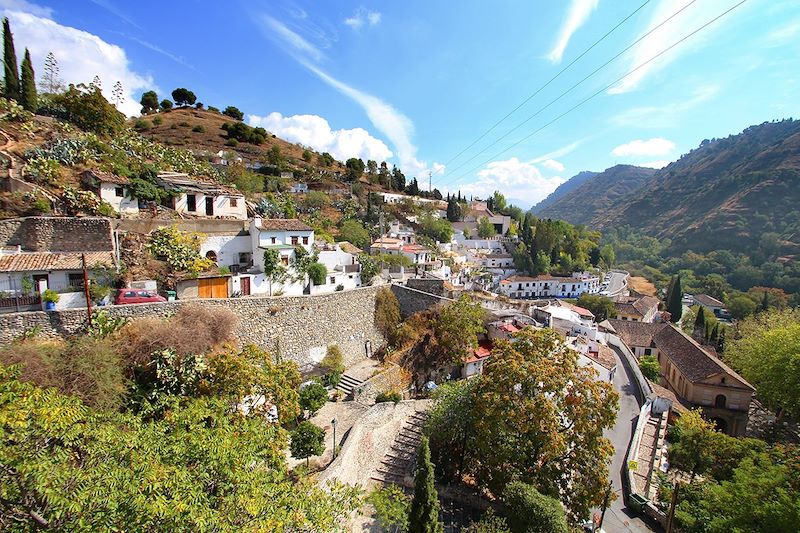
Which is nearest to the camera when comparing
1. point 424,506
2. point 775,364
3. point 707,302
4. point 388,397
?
point 424,506

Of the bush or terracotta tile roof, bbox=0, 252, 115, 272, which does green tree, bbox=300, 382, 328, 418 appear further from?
terracotta tile roof, bbox=0, 252, 115, 272

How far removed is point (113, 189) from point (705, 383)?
42.1 meters

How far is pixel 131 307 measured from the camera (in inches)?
545

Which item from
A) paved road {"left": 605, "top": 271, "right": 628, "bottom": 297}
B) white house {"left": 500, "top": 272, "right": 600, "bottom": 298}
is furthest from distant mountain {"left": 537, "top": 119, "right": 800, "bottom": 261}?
white house {"left": 500, "top": 272, "right": 600, "bottom": 298}

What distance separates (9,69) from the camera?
24516mm

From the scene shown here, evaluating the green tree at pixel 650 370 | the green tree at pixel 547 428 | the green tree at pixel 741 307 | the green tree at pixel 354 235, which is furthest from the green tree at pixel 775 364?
the green tree at pixel 741 307

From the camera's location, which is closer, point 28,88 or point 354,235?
point 28,88

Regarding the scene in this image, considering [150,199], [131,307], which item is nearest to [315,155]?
[150,199]

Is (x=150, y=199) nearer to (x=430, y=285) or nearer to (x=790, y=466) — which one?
(x=430, y=285)

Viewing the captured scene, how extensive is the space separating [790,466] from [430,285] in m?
18.6

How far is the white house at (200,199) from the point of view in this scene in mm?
22219

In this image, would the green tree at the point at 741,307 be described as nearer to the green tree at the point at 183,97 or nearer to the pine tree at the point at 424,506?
the pine tree at the point at 424,506

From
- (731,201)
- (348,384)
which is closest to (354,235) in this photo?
(348,384)

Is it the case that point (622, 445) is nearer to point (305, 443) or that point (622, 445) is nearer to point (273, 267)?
point (305, 443)
